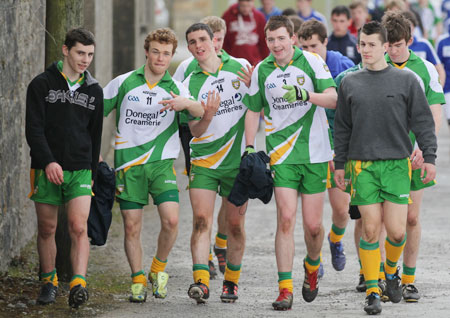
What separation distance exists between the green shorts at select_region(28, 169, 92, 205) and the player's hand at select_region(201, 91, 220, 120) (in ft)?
3.51

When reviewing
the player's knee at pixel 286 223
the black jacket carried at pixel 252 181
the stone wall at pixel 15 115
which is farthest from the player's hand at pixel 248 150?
the stone wall at pixel 15 115

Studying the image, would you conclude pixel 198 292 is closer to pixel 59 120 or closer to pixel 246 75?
pixel 59 120

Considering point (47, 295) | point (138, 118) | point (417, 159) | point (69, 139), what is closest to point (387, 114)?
point (417, 159)

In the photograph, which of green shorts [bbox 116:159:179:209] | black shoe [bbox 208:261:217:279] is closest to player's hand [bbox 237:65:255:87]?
green shorts [bbox 116:159:179:209]

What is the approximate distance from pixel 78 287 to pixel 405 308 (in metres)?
2.47

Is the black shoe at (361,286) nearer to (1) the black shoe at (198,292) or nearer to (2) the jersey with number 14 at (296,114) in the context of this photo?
(2) the jersey with number 14 at (296,114)

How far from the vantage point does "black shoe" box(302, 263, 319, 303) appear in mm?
9367

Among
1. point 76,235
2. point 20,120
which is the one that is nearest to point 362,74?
point 76,235

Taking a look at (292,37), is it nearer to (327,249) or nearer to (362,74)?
(362,74)

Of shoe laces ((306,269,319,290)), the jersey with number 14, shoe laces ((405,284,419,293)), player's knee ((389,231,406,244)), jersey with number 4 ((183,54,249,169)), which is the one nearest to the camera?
player's knee ((389,231,406,244))

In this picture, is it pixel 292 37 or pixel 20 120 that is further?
pixel 20 120

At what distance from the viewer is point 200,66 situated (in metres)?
9.77

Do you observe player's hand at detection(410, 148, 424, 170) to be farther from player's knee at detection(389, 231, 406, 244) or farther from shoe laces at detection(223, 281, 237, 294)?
shoe laces at detection(223, 281, 237, 294)

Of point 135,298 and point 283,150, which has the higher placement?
point 283,150
